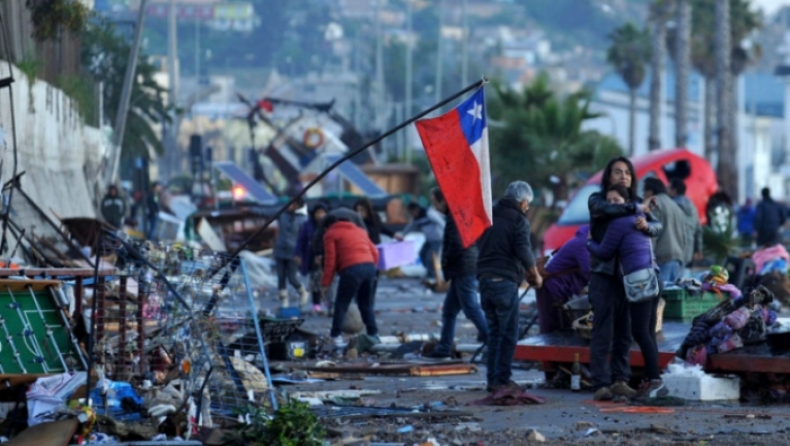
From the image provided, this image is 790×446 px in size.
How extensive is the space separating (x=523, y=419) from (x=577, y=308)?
7.83 feet

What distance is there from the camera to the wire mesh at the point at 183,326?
1054 centimetres

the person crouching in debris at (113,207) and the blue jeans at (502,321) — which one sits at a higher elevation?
the blue jeans at (502,321)

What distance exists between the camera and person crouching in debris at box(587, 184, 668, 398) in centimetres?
1235

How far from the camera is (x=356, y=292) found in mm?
18391

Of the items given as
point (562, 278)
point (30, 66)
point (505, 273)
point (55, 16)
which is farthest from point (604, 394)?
point (30, 66)

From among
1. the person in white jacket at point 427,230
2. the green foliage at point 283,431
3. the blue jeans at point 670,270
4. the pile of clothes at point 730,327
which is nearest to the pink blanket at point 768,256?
the blue jeans at point 670,270

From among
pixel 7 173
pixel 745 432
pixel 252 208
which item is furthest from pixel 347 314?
pixel 252 208

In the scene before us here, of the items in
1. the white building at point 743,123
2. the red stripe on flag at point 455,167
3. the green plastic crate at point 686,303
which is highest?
the red stripe on flag at point 455,167

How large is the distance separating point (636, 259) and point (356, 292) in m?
6.46

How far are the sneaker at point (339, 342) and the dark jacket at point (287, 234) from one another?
17.5ft

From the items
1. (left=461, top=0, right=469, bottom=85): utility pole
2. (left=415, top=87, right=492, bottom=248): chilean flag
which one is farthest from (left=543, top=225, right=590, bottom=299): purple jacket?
(left=461, top=0, right=469, bottom=85): utility pole

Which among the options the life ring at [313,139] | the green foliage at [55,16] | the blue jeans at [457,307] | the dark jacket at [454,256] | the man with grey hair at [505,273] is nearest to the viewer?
the man with grey hair at [505,273]

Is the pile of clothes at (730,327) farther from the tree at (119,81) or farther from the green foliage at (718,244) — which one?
the tree at (119,81)

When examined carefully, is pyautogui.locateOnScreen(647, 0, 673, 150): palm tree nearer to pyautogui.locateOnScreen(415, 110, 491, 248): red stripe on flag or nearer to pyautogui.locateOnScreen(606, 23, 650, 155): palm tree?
pyautogui.locateOnScreen(606, 23, 650, 155): palm tree
